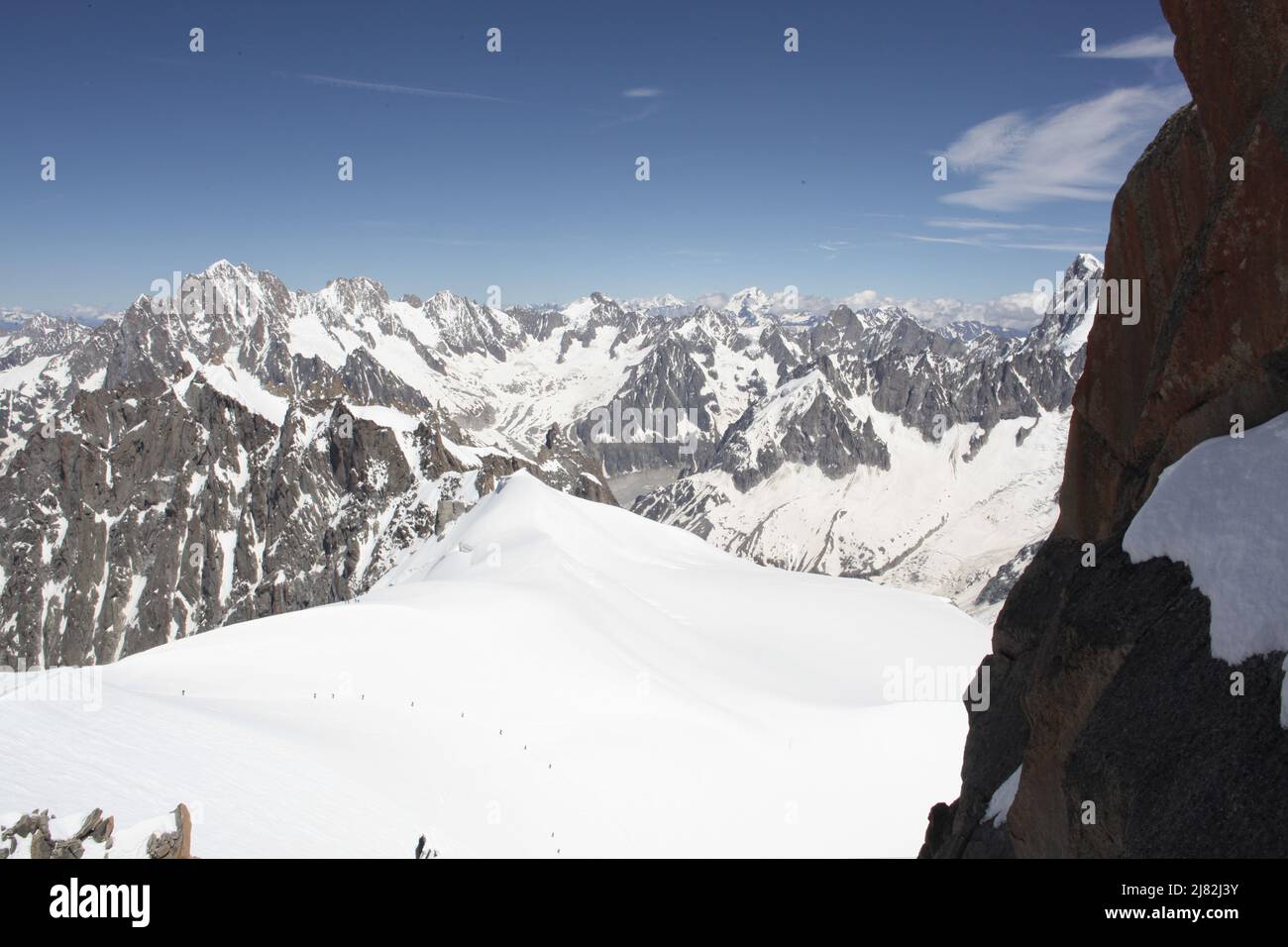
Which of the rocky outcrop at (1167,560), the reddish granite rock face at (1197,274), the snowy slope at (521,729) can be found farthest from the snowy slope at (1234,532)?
the snowy slope at (521,729)

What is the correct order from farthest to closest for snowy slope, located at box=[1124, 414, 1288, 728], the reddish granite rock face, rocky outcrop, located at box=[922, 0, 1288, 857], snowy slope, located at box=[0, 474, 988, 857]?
snowy slope, located at box=[0, 474, 988, 857] → the reddish granite rock face → snowy slope, located at box=[1124, 414, 1288, 728] → rocky outcrop, located at box=[922, 0, 1288, 857]

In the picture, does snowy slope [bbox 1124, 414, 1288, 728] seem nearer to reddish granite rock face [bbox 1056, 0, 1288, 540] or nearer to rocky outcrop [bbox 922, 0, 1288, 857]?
rocky outcrop [bbox 922, 0, 1288, 857]

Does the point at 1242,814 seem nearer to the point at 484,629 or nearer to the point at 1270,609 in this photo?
the point at 1270,609

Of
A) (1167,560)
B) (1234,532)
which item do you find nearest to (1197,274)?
(1234,532)

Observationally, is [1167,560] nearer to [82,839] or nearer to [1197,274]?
[1197,274]

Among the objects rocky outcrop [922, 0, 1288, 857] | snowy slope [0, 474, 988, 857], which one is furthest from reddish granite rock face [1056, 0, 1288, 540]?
snowy slope [0, 474, 988, 857]

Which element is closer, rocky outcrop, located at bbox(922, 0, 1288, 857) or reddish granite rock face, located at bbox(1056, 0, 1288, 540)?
rocky outcrop, located at bbox(922, 0, 1288, 857)
